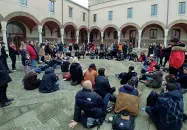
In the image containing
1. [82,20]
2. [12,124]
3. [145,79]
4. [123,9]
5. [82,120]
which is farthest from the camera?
[82,20]

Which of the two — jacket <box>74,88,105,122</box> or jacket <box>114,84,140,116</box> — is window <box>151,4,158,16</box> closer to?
jacket <box>114,84,140,116</box>

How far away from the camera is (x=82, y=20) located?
25.7m

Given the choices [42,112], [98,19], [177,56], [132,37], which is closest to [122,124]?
[42,112]

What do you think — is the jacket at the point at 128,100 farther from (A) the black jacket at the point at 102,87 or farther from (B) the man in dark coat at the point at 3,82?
(B) the man in dark coat at the point at 3,82

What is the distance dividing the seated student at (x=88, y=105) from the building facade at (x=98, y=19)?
572 inches

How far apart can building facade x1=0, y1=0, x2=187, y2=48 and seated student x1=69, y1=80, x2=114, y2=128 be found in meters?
14.5

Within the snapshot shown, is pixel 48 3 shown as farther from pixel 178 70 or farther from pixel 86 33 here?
pixel 178 70

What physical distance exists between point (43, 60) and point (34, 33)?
33.9ft

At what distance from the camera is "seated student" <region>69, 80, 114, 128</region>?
3490 mm

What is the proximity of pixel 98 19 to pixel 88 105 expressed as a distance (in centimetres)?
2432

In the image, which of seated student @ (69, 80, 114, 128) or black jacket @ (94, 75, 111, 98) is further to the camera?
black jacket @ (94, 75, 111, 98)

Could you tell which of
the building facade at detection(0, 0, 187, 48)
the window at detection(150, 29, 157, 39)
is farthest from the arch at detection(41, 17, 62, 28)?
the window at detection(150, 29, 157, 39)

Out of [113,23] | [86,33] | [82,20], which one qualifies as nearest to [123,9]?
[113,23]

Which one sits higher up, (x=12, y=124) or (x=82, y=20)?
(x=82, y=20)
